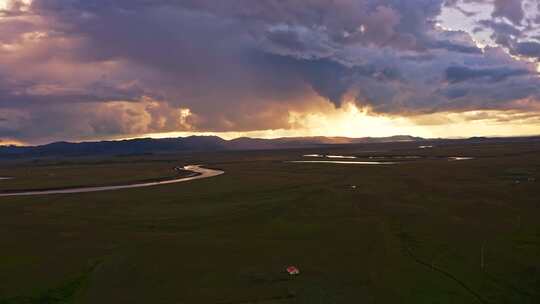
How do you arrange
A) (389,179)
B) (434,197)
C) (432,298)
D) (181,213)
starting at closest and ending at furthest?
(432,298) < (181,213) < (434,197) < (389,179)

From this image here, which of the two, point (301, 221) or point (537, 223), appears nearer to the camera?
point (537, 223)

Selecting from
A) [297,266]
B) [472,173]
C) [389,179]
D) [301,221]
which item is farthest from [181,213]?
[472,173]

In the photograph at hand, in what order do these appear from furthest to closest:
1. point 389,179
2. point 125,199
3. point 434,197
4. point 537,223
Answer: point 389,179 → point 125,199 → point 434,197 → point 537,223

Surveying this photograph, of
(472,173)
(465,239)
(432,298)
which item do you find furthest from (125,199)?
(472,173)

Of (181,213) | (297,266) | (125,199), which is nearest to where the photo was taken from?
(297,266)

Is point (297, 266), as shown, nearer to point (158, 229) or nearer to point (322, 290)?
point (322, 290)

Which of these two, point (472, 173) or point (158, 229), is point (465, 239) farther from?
point (472, 173)
